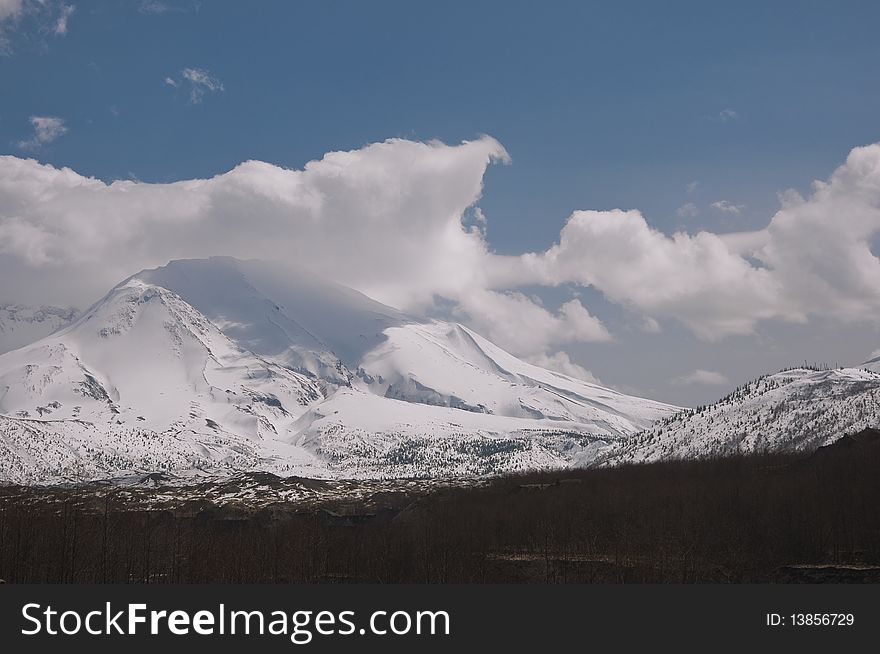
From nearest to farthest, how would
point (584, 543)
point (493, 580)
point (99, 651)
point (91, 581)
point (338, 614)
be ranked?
1. point (99, 651)
2. point (338, 614)
3. point (91, 581)
4. point (493, 580)
5. point (584, 543)

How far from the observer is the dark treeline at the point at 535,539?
97.2 metres

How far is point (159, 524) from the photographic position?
155625mm

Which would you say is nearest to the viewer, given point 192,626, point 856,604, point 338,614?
point 192,626

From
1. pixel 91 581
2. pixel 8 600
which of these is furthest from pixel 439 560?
pixel 8 600

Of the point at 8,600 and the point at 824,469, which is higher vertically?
the point at 824,469

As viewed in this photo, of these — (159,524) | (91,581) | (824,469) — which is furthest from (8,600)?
(824,469)

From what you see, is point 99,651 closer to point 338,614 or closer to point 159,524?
point 338,614

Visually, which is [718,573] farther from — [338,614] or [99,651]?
[99,651]

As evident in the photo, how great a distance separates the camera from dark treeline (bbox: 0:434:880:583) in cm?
9719

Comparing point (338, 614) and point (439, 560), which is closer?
point (338, 614)

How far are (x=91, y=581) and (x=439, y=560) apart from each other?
4203 cm

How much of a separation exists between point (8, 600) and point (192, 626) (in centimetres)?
1675

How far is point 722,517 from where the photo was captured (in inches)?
5153

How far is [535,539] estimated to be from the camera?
136375mm
